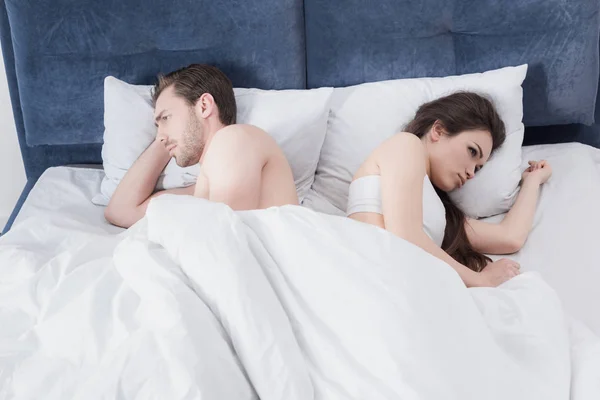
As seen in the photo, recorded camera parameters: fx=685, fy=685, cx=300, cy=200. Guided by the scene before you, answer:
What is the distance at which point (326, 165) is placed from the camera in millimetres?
2088

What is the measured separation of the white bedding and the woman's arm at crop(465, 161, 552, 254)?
0.37 m

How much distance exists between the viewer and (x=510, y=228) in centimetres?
188

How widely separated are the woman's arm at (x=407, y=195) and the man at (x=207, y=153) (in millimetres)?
243

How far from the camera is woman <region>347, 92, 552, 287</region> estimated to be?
1651 millimetres

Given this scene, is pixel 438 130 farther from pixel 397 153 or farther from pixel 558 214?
pixel 558 214

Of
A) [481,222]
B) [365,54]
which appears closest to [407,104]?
[365,54]

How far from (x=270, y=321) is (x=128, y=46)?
1.24 metres

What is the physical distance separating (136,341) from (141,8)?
1240mm

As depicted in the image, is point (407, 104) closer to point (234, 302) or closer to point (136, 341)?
point (234, 302)

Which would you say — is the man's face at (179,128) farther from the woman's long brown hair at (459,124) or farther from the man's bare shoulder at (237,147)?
the woman's long brown hair at (459,124)

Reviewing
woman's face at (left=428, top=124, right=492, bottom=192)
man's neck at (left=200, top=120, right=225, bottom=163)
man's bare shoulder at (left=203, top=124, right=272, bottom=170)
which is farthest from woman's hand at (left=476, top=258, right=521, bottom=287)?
man's neck at (left=200, top=120, right=225, bottom=163)

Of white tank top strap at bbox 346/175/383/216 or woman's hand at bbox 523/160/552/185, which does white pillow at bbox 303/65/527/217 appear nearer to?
woman's hand at bbox 523/160/552/185

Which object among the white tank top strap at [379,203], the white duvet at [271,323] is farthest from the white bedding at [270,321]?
the white tank top strap at [379,203]

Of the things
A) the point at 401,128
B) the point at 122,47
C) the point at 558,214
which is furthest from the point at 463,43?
the point at 122,47
